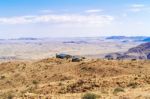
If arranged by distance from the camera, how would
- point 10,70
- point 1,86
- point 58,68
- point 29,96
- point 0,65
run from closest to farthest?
point 29,96
point 1,86
point 58,68
point 10,70
point 0,65

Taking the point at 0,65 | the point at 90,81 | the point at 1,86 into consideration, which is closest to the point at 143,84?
the point at 90,81

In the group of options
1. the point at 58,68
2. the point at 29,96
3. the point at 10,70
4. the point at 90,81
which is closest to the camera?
the point at 29,96

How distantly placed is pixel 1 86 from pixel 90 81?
18.2m

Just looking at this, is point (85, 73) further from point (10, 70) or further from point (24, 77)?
point (10, 70)

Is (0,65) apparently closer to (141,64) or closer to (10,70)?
(10,70)

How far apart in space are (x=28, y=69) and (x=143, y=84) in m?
29.1

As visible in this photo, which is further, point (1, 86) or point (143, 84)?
point (1, 86)

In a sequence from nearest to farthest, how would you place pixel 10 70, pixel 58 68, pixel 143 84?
1. pixel 143 84
2. pixel 58 68
3. pixel 10 70

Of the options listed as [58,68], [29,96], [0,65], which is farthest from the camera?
[0,65]

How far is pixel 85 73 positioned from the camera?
51.6 meters

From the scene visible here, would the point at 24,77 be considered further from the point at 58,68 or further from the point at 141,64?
the point at 141,64

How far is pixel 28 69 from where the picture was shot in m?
58.1

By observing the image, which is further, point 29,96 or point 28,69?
point 28,69

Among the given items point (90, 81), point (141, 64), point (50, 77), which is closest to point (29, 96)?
point (90, 81)
